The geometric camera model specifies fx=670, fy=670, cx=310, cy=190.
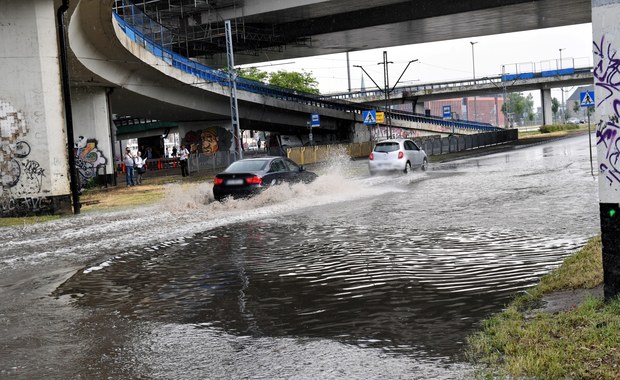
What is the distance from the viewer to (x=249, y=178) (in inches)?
752

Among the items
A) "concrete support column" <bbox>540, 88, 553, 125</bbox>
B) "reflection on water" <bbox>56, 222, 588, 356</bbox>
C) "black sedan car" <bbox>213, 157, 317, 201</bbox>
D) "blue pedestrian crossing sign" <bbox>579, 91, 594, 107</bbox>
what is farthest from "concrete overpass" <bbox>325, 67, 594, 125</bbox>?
"reflection on water" <bbox>56, 222, 588, 356</bbox>

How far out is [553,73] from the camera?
86375 mm

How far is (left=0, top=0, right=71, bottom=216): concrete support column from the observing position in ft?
64.2

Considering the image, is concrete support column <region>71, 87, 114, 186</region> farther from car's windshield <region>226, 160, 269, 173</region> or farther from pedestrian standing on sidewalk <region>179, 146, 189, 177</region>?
car's windshield <region>226, 160, 269, 173</region>

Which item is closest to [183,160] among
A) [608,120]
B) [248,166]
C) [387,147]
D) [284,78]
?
[387,147]

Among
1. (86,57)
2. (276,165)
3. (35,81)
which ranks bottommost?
(276,165)

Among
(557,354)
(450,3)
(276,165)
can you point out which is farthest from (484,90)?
(557,354)

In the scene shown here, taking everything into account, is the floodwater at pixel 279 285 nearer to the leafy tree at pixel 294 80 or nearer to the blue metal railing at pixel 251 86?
the blue metal railing at pixel 251 86

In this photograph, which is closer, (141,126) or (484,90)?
(141,126)

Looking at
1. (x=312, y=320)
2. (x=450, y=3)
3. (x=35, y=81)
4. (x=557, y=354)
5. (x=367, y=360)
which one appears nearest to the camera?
(x=557, y=354)

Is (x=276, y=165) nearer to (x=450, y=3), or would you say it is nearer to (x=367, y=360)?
(x=367, y=360)

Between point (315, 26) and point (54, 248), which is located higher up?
point (315, 26)

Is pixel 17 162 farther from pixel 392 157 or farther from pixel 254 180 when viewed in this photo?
pixel 392 157

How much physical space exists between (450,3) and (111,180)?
2375cm
